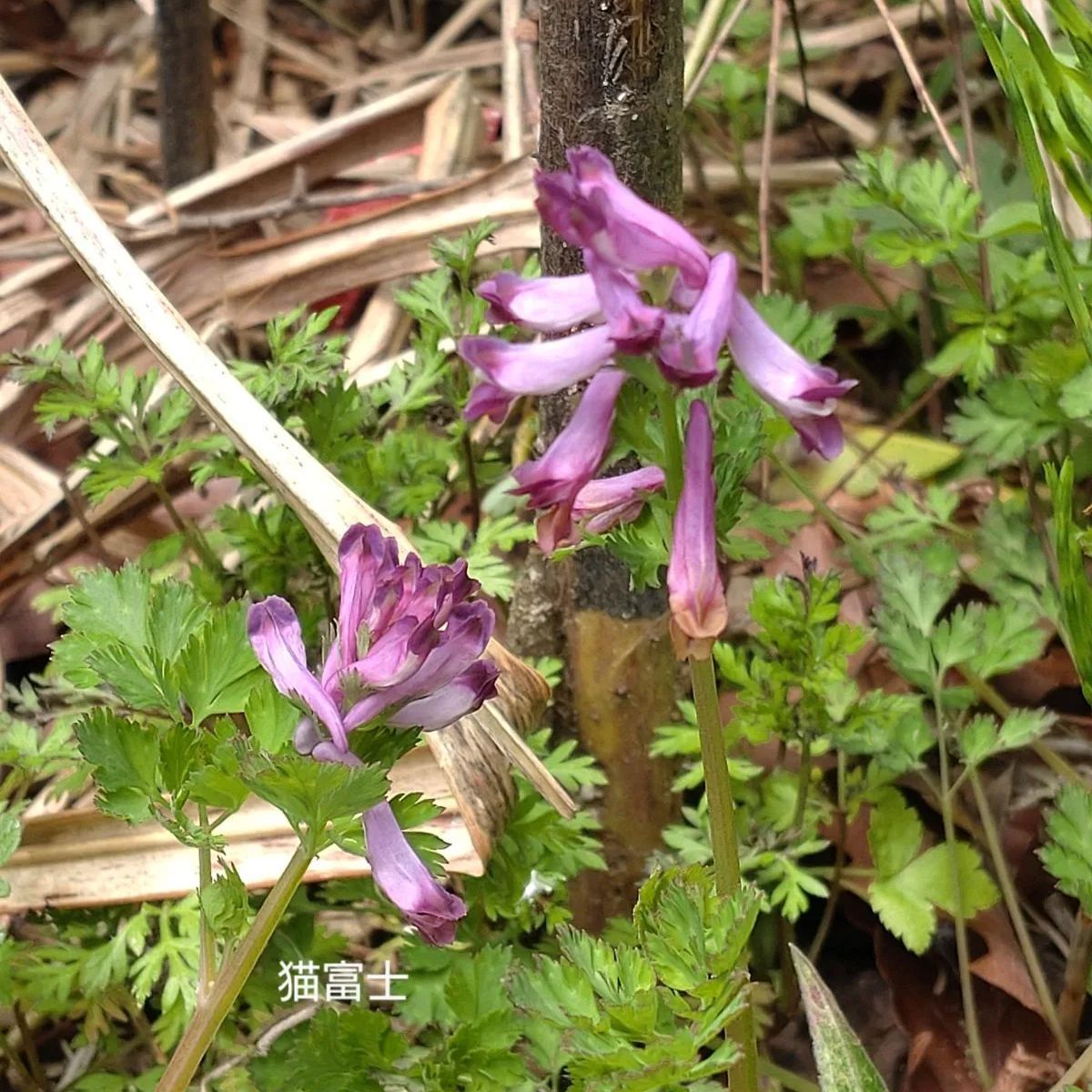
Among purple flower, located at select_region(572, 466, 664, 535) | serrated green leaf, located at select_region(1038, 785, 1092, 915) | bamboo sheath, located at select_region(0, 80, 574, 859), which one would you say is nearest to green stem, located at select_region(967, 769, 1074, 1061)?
serrated green leaf, located at select_region(1038, 785, 1092, 915)

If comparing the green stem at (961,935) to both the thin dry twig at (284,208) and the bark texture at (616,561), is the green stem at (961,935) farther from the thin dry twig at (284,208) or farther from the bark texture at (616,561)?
the thin dry twig at (284,208)

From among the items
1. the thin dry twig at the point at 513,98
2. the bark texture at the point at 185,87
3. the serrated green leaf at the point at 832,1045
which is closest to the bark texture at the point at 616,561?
the serrated green leaf at the point at 832,1045

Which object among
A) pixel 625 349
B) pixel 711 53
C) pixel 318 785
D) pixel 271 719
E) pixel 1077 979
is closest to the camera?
pixel 625 349

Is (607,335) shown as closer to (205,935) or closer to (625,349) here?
(625,349)

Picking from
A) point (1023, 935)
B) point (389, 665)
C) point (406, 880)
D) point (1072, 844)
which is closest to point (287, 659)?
point (389, 665)

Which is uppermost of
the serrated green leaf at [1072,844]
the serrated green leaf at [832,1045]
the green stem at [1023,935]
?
the serrated green leaf at [1072,844]

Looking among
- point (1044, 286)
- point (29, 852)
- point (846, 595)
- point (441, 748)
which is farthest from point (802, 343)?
point (29, 852)

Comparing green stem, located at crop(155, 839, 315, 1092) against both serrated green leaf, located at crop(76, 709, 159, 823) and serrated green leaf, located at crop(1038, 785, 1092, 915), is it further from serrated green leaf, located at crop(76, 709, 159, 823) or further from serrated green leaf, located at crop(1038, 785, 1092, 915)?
serrated green leaf, located at crop(1038, 785, 1092, 915)
